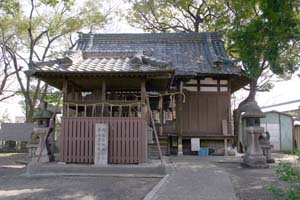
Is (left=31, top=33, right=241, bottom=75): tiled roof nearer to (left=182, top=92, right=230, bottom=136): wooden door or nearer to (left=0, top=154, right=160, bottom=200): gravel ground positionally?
(left=182, top=92, right=230, bottom=136): wooden door

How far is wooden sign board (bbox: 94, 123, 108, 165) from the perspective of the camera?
384 inches

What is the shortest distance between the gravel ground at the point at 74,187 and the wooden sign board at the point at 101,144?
82cm

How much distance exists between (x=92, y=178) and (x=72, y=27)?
16.8 metres

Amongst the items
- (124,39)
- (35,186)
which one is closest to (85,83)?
(35,186)

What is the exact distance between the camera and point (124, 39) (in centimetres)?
1939

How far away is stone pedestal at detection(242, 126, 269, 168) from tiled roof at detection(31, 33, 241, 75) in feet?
12.3

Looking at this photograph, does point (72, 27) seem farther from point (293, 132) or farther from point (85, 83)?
point (293, 132)

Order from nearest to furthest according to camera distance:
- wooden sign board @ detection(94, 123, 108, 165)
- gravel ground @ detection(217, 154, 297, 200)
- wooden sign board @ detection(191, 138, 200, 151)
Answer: gravel ground @ detection(217, 154, 297, 200)
wooden sign board @ detection(94, 123, 108, 165)
wooden sign board @ detection(191, 138, 200, 151)

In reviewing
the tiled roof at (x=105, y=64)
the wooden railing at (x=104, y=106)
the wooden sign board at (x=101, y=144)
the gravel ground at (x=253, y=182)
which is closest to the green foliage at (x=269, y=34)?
the gravel ground at (x=253, y=182)

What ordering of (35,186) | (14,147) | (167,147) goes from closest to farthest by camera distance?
(35,186) < (167,147) < (14,147)

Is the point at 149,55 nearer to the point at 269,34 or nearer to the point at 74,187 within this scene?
the point at 269,34

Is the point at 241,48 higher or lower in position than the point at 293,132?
higher

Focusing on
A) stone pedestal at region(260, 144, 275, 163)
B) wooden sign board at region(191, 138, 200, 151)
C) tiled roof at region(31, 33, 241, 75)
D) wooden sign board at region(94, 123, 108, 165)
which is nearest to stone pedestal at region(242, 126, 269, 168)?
stone pedestal at region(260, 144, 275, 163)

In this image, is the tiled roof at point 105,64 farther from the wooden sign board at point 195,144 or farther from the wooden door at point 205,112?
the wooden sign board at point 195,144
